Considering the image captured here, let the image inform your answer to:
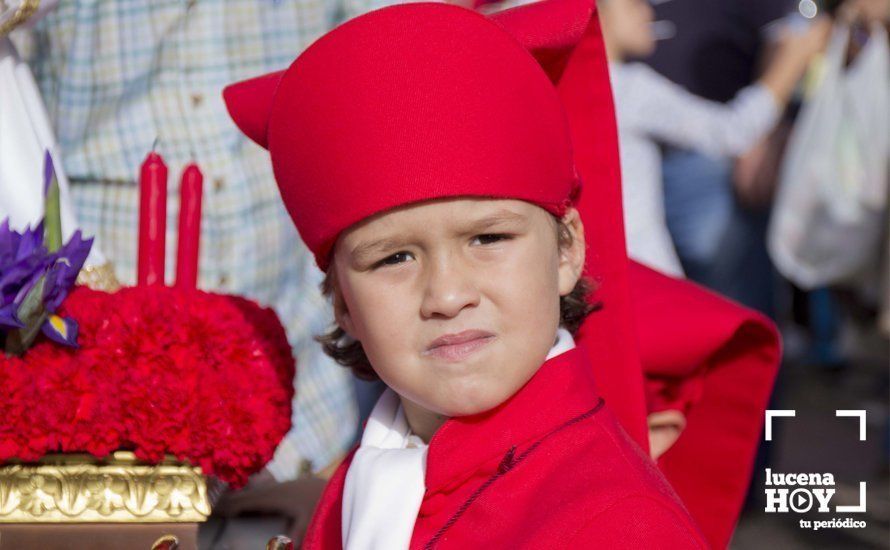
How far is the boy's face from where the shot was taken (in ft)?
5.24

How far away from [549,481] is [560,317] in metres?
0.34

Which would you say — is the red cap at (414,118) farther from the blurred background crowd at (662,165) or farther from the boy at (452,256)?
the blurred background crowd at (662,165)

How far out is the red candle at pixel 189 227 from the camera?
180cm

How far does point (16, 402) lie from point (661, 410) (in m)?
1.01

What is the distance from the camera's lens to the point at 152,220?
Answer: 5.86 feet

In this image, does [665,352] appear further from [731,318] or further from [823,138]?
[823,138]

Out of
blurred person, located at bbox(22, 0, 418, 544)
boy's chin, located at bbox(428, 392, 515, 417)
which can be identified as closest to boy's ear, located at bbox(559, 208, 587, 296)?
boy's chin, located at bbox(428, 392, 515, 417)

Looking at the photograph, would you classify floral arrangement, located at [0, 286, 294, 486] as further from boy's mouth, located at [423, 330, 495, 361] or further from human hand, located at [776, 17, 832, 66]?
human hand, located at [776, 17, 832, 66]

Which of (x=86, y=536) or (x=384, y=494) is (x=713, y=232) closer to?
(x=384, y=494)


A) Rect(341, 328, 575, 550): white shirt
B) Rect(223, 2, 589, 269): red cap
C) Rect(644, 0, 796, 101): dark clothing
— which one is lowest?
A: Rect(644, 0, 796, 101): dark clothing

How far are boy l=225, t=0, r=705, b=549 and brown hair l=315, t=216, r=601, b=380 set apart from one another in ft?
0.30

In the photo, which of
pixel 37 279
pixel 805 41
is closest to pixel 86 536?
pixel 37 279

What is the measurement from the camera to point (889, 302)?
4980 millimetres

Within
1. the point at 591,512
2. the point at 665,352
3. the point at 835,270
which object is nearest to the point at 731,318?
the point at 665,352
